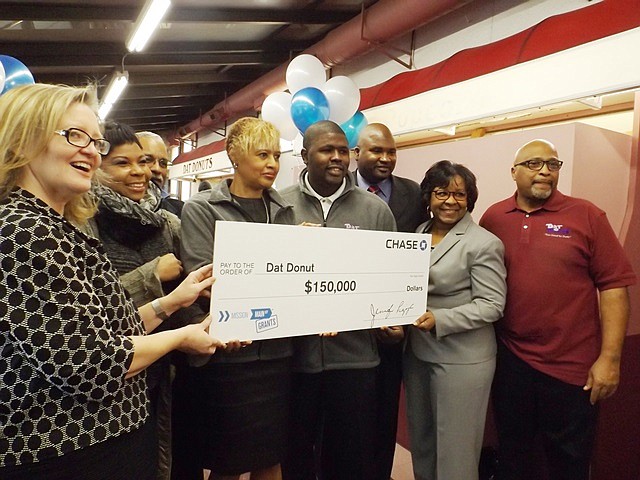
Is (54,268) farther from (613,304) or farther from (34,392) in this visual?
(613,304)

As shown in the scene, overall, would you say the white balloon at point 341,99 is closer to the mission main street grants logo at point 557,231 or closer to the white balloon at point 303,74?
the white balloon at point 303,74

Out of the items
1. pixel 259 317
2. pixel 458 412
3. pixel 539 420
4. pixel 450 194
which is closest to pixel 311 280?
pixel 259 317

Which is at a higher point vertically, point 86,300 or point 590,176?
point 590,176

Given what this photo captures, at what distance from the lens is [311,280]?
156 cm

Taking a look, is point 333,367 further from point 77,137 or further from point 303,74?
point 303,74

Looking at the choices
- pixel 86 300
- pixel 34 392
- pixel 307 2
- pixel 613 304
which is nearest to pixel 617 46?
pixel 613 304

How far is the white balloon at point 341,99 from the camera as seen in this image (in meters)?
4.23

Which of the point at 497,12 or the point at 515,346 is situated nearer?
the point at 515,346

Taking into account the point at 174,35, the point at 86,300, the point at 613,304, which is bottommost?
the point at 613,304

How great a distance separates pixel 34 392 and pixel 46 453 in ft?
0.45

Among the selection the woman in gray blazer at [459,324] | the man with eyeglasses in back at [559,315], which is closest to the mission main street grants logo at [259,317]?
the woman in gray blazer at [459,324]

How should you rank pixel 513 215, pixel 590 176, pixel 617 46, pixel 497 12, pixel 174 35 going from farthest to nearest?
pixel 174 35
pixel 497 12
pixel 590 176
pixel 617 46
pixel 513 215

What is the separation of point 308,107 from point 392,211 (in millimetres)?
1999

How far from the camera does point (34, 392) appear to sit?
923mm
